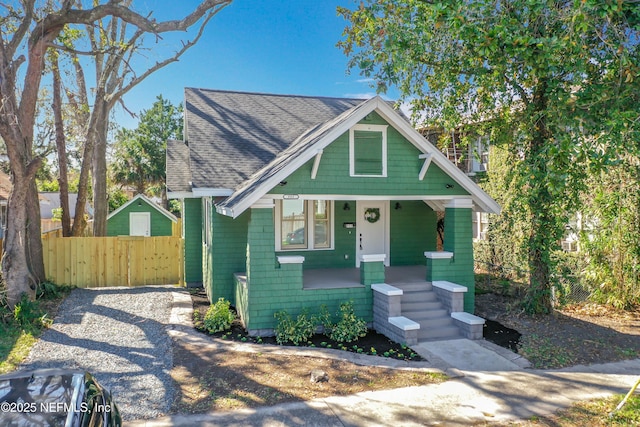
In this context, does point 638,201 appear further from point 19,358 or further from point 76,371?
point 19,358

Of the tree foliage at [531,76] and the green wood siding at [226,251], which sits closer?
the tree foliage at [531,76]

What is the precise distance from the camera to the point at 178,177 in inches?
496

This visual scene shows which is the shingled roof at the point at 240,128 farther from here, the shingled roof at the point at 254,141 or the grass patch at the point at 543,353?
the grass patch at the point at 543,353

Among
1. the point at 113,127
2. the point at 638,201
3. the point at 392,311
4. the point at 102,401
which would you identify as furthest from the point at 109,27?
the point at 638,201

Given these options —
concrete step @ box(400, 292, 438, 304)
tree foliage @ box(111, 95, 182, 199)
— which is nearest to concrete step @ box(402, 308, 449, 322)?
concrete step @ box(400, 292, 438, 304)

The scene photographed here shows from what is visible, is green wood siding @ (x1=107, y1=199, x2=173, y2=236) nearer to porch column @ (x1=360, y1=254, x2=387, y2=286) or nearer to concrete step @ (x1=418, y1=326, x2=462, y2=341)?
porch column @ (x1=360, y1=254, x2=387, y2=286)

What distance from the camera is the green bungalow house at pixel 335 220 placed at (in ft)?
28.3

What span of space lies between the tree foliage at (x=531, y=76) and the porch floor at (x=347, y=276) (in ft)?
9.45

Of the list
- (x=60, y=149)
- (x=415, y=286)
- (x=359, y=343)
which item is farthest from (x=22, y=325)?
(x=415, y=286)

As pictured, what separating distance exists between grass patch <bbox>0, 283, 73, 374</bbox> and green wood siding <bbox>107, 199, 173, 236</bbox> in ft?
46.1

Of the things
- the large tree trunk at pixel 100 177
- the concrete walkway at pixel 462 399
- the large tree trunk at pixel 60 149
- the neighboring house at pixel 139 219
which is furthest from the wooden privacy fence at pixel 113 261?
the neighboring house at pixel 139 219

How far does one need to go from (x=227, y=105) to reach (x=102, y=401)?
12.3 m

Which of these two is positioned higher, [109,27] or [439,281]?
[109,27]

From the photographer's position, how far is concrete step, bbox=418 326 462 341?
27.9 ft
